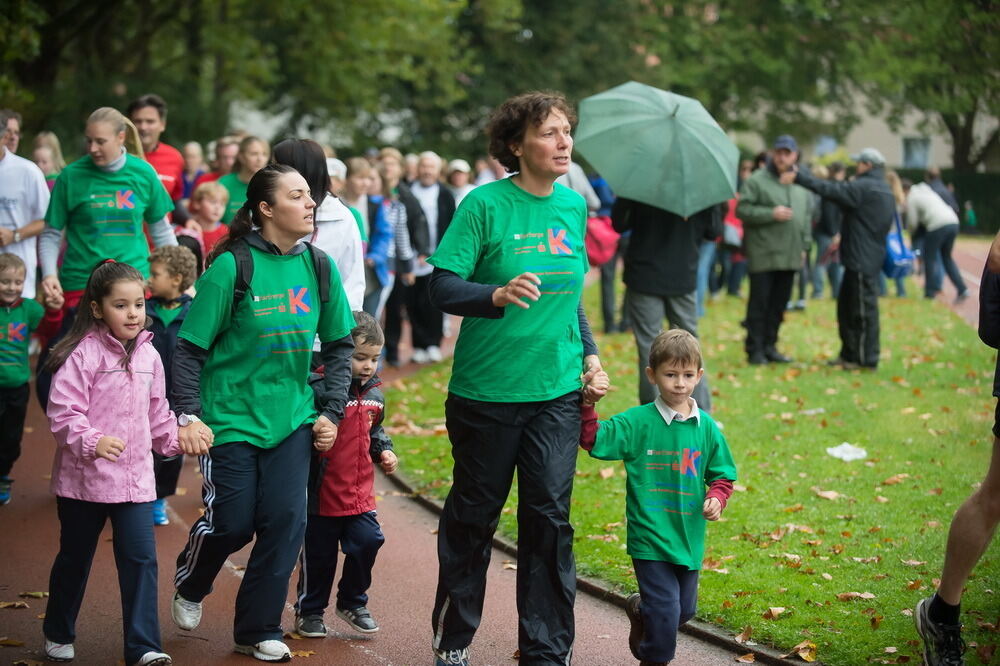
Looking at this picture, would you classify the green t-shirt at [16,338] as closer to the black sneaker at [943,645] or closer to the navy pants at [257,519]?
the navy pants at [257,519]

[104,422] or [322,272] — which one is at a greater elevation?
[322,272]

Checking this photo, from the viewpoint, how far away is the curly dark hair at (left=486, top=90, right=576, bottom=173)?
5.32 meters

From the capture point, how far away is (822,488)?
29.5 feet

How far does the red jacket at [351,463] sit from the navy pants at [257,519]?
42 cm

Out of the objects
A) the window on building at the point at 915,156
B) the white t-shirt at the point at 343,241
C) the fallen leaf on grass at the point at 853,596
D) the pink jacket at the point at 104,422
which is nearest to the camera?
the pink jacket at the point at 104,422

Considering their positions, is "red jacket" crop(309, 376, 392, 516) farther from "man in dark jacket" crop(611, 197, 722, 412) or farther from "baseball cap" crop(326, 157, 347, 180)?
"man in dark jacket" crop(611, 197, 722, 412)

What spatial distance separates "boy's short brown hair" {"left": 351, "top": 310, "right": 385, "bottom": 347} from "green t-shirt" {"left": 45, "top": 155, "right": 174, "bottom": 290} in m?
2.55

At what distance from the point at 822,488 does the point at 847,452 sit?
1.18 metres

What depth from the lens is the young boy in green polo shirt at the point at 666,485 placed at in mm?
5422

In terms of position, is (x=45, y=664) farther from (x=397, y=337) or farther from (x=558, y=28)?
(x=558, y=28)

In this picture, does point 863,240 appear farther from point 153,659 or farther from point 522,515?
point 153,659

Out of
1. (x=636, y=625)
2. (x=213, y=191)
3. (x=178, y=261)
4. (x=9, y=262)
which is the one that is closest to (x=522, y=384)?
(x=636, y=625)

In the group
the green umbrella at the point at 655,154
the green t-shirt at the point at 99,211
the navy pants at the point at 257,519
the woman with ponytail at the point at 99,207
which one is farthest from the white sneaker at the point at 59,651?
the green umbrella at the point at 655,154

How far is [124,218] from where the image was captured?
8.28 m
